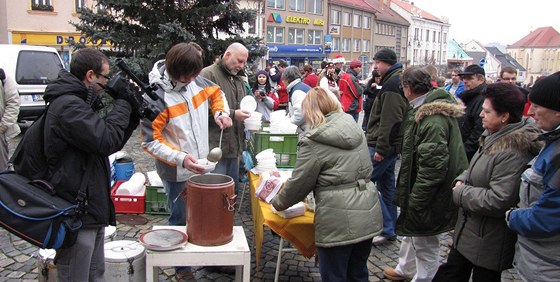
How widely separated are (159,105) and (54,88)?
2.86 ft

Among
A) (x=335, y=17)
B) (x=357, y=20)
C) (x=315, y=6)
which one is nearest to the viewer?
(x=315, y=6)

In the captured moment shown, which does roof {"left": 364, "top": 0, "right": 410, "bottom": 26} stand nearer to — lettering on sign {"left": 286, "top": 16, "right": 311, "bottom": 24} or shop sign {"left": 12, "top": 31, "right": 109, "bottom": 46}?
lettering on sign {"left": 286, "top": 16, "right": 311, "bottom": 24}

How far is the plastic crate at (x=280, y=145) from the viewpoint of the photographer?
474 centimetres

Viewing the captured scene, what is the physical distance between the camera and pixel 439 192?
3.35 m

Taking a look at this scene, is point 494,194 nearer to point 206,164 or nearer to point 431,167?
Answer: point 431,167

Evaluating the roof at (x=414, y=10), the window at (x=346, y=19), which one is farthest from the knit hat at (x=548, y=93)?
the roof at (x=414, y=10)

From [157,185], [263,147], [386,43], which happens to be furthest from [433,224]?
[386,43]

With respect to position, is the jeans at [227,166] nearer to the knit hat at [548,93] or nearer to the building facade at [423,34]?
the knit hat at [548,93]

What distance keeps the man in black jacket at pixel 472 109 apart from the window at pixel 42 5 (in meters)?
21.5

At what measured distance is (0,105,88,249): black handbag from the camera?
7.53 ft

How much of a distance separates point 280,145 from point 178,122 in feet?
5.60

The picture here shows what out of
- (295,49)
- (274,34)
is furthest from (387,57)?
(295,49)

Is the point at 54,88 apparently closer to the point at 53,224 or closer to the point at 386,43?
the point at 53,224

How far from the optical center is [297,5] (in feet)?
139
